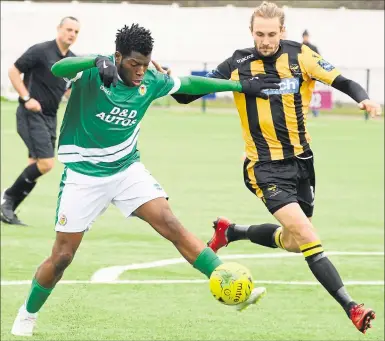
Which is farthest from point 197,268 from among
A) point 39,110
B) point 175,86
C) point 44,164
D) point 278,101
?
point 44,164

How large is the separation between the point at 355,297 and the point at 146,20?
3622 cm

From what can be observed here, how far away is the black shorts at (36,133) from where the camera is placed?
16109 mm

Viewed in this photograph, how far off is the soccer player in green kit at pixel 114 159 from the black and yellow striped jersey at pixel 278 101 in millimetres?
169

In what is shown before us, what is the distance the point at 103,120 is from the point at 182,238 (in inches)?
45.8

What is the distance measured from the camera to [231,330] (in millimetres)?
11078

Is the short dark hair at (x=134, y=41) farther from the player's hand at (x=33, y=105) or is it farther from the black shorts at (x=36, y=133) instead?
the black shorts at (x=36, y=133)

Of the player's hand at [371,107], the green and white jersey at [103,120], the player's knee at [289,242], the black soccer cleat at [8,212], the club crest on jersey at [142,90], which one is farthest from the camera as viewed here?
the black soccer cleat at [8,212]

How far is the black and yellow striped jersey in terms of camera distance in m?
10.1

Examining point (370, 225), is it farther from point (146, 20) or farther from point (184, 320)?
point (146, 20)

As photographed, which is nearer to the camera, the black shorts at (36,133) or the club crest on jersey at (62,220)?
the club crest on jersey at (62,220)

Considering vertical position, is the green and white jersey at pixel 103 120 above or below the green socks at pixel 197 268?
above

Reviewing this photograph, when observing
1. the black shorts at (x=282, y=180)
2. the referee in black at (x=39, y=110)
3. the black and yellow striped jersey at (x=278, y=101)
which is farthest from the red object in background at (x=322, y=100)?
the black and yellow striped jersey at (x=278, y=101)

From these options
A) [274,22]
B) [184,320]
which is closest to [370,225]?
[184,320]

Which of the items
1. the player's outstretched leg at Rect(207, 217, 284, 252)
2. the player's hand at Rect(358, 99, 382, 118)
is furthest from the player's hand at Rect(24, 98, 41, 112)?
the player's hand at Rect(358, 99, 382, 118)
